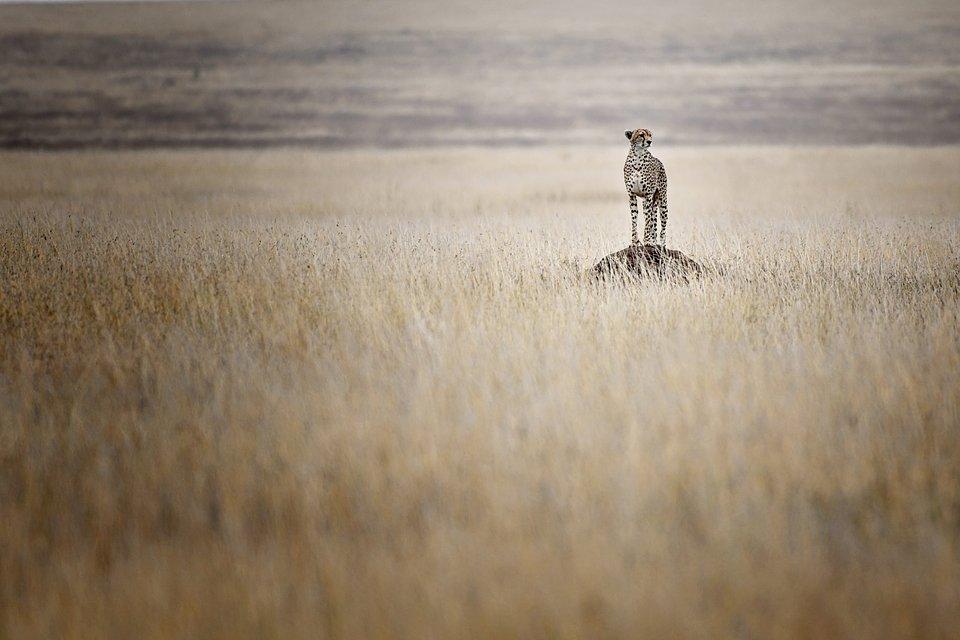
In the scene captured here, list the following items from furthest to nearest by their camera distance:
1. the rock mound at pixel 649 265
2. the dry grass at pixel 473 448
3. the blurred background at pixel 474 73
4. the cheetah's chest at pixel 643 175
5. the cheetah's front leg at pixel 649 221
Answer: the blurred background at pixel 474 73 < the cheetah's front leg at pixel 649 221 < the cheetah's chest at pixel 643 175 < the rock mound at pixel 649 265 < the dry grass at pixel 473 448

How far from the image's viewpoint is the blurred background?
49062 millimetres

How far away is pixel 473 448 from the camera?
3.73 metres

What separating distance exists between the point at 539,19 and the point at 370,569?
3205 inches

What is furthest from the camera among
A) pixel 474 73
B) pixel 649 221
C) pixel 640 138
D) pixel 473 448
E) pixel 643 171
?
pixel 474 73

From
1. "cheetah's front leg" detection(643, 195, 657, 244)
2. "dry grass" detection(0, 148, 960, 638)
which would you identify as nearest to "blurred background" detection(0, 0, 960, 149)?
"cheetah's front leg" detection(643, 195, 657, 244)

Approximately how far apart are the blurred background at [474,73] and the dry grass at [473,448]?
37767mm

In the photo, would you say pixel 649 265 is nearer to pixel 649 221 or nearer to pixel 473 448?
pixel 649 221

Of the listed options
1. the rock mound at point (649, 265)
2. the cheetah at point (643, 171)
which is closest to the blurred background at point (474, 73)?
the cheetah at point (643, 171)

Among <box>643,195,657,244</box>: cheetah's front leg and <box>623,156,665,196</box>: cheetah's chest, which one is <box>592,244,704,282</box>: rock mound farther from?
<box>623,156,665,196</box>: cheetah's chest

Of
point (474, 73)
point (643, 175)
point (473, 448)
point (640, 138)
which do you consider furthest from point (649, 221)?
point (474, 73)

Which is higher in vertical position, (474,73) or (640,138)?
(474,73)

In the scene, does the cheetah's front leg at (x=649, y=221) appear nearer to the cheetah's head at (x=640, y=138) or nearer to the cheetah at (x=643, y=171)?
the cheetah at (x=643, y=171)

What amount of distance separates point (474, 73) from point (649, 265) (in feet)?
205

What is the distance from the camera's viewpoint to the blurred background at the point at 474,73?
4906 cm
